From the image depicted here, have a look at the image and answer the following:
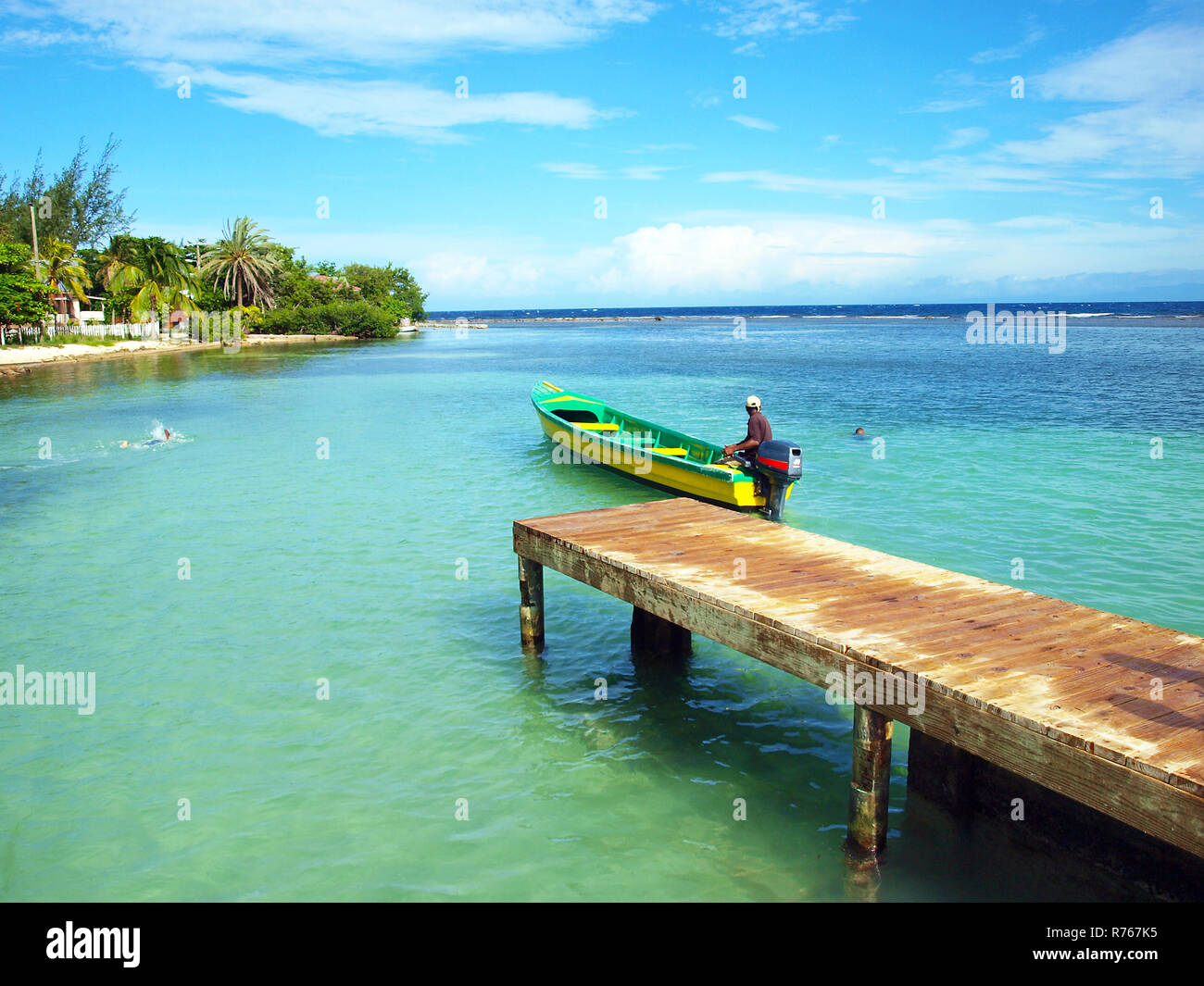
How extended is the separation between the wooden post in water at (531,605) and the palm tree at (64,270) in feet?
203

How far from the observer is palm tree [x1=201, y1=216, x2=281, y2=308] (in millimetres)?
79750

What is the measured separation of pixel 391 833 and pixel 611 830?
1627 mm

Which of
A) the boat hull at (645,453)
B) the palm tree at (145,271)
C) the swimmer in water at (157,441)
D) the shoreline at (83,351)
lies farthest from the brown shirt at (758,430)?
the palm tree at (145,271)

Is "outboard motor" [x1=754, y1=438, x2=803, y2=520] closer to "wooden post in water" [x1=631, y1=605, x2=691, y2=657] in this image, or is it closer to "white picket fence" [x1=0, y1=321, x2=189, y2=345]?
"wooden post in water" [x1=631, y1=605, x2=691, y2=657]

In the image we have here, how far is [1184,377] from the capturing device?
41344 millimetres

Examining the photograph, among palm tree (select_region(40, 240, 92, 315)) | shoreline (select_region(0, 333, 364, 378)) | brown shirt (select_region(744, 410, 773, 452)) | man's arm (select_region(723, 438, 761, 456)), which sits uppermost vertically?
palm tree (select_region(40, 240, 92, 315))

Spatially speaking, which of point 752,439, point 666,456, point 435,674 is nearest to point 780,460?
point 752,439

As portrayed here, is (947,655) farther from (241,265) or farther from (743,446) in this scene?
(241,265)

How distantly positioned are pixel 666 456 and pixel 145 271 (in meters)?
66.0

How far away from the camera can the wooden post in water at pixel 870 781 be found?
18.7ft

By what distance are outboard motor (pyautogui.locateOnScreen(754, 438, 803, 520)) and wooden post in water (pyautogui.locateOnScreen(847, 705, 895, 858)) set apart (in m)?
8.50

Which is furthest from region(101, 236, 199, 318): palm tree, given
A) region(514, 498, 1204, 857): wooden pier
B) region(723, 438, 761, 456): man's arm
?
region(514, 498, 1204, 857): wooden pier

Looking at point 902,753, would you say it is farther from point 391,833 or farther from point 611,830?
point 391,833
